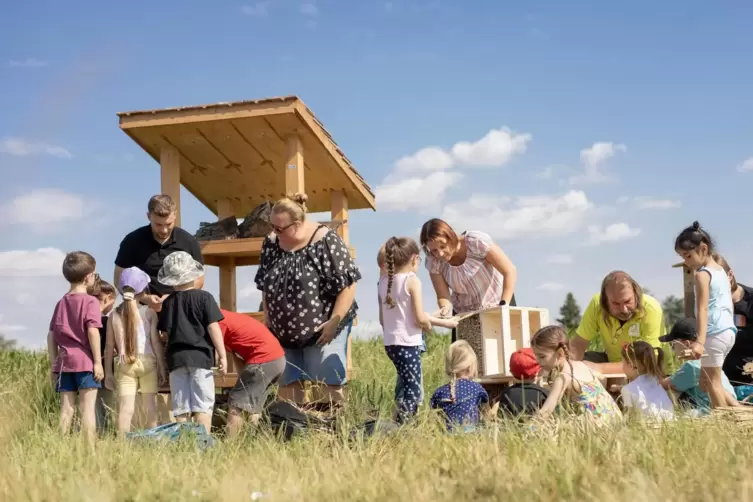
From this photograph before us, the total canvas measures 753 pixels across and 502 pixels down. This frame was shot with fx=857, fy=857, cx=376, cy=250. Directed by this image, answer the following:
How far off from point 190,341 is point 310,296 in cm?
96

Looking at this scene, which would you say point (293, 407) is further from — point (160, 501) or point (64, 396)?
point (160, 501)

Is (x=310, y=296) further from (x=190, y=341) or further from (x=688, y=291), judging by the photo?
(x=688, y=291)

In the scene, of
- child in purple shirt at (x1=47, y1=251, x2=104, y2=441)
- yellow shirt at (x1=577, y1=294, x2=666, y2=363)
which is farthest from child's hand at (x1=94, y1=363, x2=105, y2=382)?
yellow shirt at (x1=577, y1=294, x2=666, y2=363)

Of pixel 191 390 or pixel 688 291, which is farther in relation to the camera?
Answer: pixel 688 291

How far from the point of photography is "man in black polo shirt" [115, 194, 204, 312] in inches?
257

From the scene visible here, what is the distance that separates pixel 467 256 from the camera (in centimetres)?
669

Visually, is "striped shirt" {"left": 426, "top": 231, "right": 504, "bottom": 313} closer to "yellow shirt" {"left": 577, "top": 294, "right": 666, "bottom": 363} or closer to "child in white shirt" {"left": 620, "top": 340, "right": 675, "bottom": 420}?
"yellow shirt" {"left": 577, "top": 294, "right": 666, "bottom": 363}

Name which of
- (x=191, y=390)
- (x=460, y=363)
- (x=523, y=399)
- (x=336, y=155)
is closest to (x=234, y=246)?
(x=336, y=155)

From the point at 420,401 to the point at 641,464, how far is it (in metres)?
2.49

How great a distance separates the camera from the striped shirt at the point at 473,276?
6.62 meters

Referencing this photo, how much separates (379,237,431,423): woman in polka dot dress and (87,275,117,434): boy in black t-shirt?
2099mm

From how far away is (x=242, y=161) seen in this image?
8.83 metres

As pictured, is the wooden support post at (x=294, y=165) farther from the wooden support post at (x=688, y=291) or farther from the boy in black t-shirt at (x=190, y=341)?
the wooden support post at (x=688, y=291)

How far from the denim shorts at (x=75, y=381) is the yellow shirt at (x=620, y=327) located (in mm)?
3802
